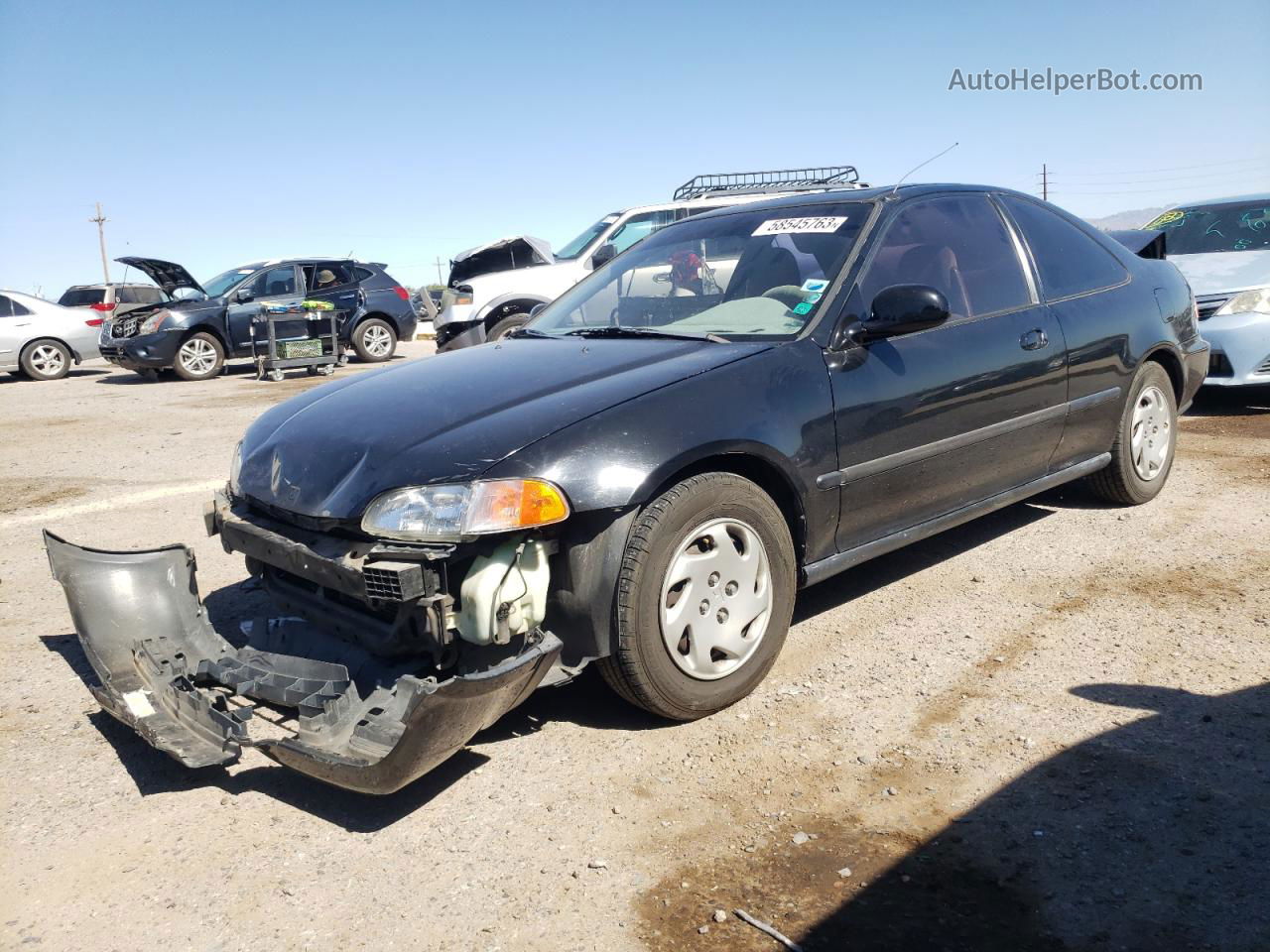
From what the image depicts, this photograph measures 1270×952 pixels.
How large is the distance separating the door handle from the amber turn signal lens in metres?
2.41

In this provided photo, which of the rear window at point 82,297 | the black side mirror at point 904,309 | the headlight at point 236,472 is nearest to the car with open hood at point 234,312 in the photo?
the headlight at point 236,472

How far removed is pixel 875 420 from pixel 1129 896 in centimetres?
176

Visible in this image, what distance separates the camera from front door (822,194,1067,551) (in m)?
3.54

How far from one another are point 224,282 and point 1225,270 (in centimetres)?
1399

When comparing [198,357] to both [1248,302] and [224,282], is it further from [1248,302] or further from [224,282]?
[1248,302]

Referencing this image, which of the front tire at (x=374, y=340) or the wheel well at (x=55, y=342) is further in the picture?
the wheel well at (x=55, y=342)

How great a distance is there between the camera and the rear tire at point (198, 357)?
14.9 meters

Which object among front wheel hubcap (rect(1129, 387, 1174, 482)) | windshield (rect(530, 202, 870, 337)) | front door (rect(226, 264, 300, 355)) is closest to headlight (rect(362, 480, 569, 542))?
windshield (rect(530, 202, 870, 337))

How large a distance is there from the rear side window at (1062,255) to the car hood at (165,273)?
537 inches

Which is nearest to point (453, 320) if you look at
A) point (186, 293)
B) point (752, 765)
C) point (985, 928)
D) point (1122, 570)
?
point (186, 293)

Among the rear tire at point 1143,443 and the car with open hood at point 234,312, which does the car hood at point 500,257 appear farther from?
the rear tire at point 1143,443

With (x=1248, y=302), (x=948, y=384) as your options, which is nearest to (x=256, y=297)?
(x=1248, y=302)

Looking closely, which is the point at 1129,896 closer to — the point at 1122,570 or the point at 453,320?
the point at 1122,570

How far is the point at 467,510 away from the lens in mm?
2686
